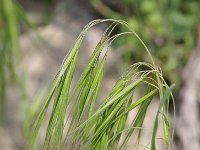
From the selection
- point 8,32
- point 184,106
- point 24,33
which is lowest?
point 8,32

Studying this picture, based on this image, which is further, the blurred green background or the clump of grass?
the blurred green background

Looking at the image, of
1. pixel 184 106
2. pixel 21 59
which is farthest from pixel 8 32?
pixel 184 106

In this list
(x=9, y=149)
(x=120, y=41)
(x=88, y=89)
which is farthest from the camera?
(x=120, y=41)

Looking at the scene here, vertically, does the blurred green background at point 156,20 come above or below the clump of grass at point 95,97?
above

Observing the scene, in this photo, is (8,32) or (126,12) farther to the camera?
(126,12)

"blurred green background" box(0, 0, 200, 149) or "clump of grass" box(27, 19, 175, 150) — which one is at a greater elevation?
"blurred green background" box(0, 0, 200, 149)

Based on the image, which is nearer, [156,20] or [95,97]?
[95,97]

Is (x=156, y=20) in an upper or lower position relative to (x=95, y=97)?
upper

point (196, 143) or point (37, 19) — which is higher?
point (37, 19)

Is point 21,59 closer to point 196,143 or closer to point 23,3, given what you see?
point 23,3

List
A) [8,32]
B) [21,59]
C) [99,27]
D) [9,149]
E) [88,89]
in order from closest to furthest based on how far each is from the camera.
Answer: [88,89]
[8,32]
[9,149]
[21,59]
[99,27]

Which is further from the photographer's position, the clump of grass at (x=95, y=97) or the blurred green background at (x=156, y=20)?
the blurred green background at (x=156, y=20)
